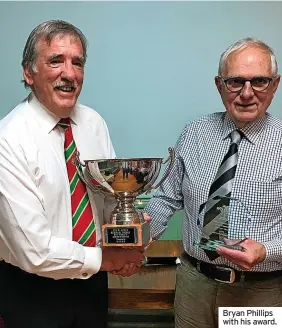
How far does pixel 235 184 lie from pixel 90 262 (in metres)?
0.47

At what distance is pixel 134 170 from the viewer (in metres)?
1.20

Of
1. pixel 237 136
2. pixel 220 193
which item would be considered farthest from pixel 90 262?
pixel 237 136

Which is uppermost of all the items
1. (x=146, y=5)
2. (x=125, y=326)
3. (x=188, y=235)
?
(x=146, y=5)

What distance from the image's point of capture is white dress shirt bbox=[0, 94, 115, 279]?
3.66 feet

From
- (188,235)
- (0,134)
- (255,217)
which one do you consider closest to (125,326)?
(188,235)

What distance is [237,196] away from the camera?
1.35 m

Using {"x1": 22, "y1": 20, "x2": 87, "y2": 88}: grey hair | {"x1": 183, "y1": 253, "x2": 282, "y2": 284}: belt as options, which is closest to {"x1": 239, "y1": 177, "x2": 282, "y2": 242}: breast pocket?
{"x1": 183, "y1": 253, "x2": 282, "y2": 284}: belt

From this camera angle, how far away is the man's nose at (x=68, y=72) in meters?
1.20

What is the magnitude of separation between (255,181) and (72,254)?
0.55 meters

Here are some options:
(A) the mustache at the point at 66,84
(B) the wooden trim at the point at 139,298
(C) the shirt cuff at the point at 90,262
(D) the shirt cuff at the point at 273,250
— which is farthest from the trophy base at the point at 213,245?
(B) the wooden trim at the point at 139,298

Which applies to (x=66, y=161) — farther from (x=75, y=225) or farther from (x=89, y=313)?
(x=89, y=313)

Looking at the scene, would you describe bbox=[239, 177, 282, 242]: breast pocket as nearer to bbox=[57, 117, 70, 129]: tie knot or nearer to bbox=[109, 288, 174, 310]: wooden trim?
bbox=[57, 117, 70, 129]: tie knot

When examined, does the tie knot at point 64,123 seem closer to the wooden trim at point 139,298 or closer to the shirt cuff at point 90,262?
the shirt cuff at point 90,262

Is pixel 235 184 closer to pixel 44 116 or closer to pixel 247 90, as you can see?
pixel 247 90
